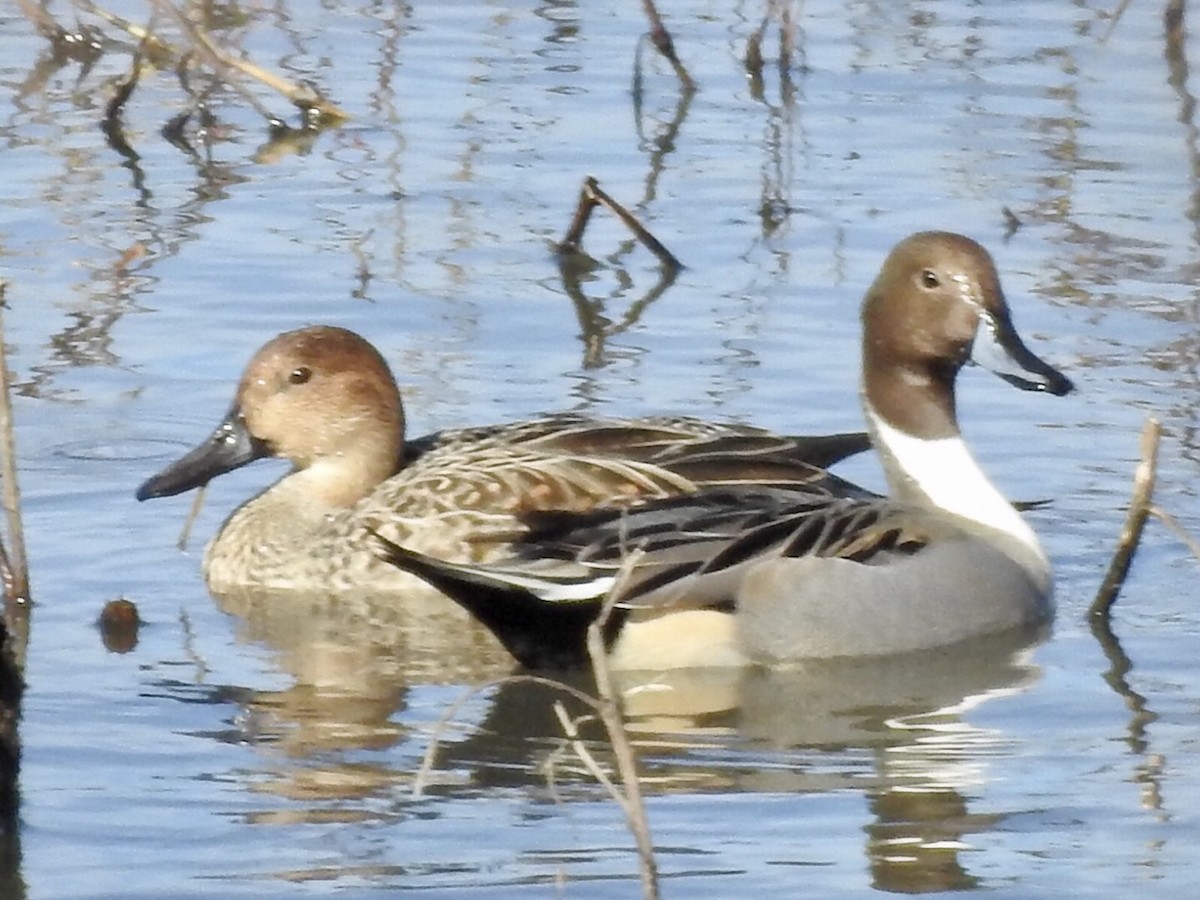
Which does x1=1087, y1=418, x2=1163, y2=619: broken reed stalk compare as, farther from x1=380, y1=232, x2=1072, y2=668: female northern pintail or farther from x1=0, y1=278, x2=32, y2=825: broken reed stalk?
x1=0, y1=278, x2=32, y2=825: broken reed stalk

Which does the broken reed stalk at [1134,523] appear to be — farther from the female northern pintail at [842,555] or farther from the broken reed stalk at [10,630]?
the broken reed stalk at [10,630]

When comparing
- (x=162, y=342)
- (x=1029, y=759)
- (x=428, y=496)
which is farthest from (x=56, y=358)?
(x=1029, y=759)

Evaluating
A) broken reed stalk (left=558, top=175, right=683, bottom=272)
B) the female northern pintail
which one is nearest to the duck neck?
the female northern pintail

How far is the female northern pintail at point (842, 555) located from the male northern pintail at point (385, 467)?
0.27 m

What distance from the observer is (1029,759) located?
6605mm

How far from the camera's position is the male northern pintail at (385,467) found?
809cm

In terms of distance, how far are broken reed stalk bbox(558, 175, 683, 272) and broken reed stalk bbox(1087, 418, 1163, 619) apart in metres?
2.67

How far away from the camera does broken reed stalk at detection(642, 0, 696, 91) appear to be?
1248 centimetres

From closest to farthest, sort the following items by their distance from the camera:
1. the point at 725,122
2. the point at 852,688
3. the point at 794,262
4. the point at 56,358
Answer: the point at 852,688 → the point at 56,358 → the point at 794,262 → the point at 725,122

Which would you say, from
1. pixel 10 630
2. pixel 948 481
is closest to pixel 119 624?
pixel 10 630

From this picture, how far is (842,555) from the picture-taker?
748cm

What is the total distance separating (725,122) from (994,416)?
3.57m

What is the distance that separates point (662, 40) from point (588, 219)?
2.06 metres

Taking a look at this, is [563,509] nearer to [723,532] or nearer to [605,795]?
[723,532]
